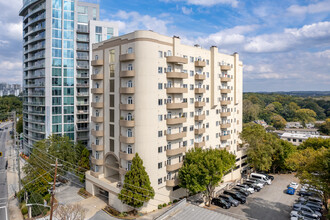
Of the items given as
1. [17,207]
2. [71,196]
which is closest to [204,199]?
[71,196]

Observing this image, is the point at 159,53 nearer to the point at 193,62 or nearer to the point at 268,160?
the point at 193,62

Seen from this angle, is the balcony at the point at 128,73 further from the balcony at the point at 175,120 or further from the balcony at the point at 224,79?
the balcony at the point at 224,79

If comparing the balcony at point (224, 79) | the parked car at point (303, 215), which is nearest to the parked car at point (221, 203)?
the parked car at point (303, 215)

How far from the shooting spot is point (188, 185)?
117 feet

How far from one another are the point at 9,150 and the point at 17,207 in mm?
45422

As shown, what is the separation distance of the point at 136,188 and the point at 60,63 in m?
39.7

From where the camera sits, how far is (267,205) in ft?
128

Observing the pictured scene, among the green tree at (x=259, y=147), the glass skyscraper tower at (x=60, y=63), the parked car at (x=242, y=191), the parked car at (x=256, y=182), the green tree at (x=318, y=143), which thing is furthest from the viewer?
the glass skyscraper tower at (x=60, y=63)

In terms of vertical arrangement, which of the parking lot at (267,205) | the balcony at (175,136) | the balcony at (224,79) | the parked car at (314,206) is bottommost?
the parking lot at (267,205)

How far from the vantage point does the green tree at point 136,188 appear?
32219 millimetres

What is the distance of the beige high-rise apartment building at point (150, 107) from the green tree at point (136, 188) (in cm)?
178

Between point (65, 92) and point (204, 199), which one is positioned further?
point (65, 92)

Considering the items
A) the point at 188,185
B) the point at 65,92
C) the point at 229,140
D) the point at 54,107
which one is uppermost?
the point at 65,92

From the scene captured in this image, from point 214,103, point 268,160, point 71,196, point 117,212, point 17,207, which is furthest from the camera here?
point 268,160
